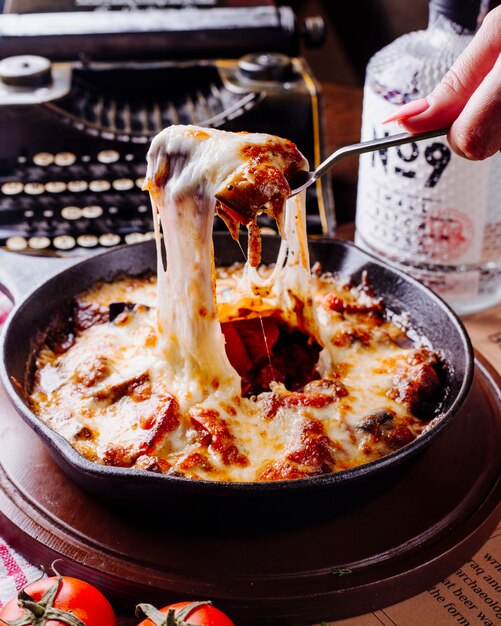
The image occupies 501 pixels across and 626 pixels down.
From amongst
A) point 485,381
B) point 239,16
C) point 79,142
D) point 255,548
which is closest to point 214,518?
point 255,548

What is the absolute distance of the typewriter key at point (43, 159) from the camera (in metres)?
2.87

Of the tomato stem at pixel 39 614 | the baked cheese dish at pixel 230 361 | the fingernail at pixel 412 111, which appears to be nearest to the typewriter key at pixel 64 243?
the baked cheese dish at pixel 230 361

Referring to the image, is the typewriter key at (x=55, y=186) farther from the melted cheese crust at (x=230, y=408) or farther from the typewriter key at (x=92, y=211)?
the melted cheese crust at (x=230, y=408)

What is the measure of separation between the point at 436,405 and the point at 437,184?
0.75m

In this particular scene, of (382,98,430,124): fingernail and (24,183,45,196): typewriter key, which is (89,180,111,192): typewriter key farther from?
(382,98,430,124): fingernail

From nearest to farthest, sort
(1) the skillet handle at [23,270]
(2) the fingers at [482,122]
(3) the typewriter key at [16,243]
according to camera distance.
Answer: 1. (2) the fingers at [482,122]
2. (1) the skillet handle at [23,270]
3. (3) the typewriter key at [16,243]

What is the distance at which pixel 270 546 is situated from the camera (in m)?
1.57

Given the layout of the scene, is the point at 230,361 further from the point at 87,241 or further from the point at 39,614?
the point at 87,241

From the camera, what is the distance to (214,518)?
4.97 ft

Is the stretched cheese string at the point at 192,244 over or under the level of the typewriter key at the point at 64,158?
over

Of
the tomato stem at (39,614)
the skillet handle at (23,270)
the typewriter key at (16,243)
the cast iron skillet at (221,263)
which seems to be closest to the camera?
the tomato stem at (39,614)

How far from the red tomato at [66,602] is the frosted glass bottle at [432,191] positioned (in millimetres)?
1431

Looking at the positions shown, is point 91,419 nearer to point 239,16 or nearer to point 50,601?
point 50,601

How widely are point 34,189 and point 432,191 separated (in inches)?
53.9
